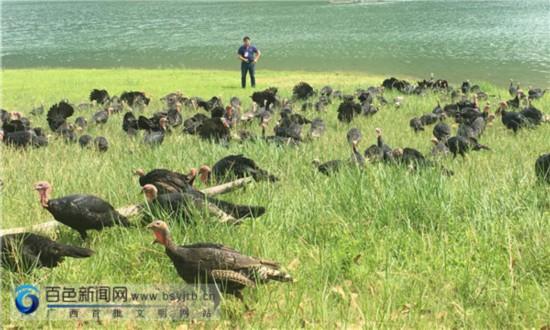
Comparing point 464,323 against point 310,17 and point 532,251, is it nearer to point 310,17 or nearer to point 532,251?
point 532,251

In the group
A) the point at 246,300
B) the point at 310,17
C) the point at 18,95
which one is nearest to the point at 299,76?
the point at 18,95

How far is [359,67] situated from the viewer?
28.6 m

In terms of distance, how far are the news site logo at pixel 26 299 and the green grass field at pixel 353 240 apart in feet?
0.36

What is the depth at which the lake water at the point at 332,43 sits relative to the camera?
28.9m

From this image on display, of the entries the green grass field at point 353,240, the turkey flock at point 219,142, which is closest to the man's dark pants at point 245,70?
A: the turkey flock at point 219,142

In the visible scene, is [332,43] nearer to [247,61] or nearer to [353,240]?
[247,61]

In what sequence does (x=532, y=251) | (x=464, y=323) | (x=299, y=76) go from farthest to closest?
(x=299, y=76)
(x=532, y=251)
(x=464, y=323)

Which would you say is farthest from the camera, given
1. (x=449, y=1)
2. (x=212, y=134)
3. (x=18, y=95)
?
(x=449, y=1)

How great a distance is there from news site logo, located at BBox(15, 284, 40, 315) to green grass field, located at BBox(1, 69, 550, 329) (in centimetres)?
11

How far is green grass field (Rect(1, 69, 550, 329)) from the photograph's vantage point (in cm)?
423

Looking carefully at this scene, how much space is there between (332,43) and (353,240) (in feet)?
110

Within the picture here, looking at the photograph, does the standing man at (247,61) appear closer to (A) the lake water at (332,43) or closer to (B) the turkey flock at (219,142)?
(B) the turkey flock at (219,142)

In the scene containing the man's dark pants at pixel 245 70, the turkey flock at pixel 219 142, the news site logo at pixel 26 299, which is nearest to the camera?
the news site logo at pixel 26 299

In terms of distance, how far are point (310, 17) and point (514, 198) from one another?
5628 cm
